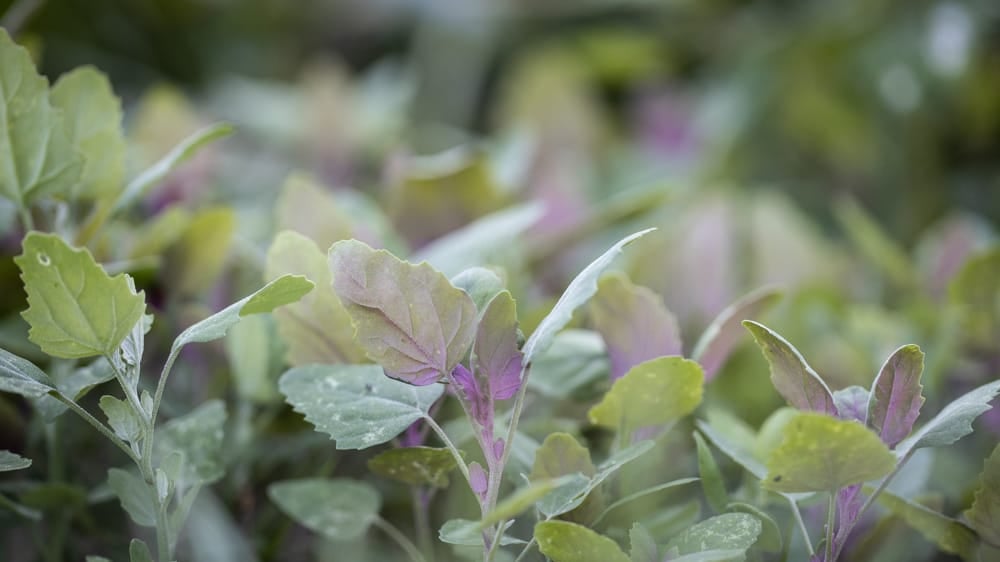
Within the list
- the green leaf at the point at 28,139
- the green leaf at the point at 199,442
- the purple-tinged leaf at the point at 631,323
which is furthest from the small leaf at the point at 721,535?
the green leaf at the point at 28,139

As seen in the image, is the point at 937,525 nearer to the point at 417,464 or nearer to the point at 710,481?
the point at 710,481

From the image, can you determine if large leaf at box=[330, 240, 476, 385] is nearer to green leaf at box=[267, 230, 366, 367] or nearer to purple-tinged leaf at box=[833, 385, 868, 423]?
green leaf at box=[267, 230, 366, 367]

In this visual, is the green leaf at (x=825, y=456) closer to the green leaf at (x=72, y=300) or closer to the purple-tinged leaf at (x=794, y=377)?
the purple-tinged leaf at (x=794, y=377)

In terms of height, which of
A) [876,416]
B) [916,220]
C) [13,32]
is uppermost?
[13,32]

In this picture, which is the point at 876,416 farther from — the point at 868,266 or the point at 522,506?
the point at 868,266

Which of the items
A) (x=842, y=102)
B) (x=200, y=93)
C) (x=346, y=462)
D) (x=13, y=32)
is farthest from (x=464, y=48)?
(x=346, y=462)

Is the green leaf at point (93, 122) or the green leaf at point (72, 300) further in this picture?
the green leaf at point (93, 122)
